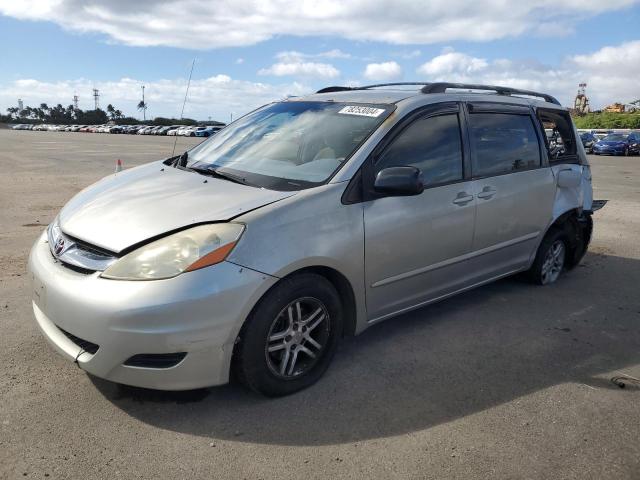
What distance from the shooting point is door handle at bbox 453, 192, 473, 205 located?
3945 millimetres

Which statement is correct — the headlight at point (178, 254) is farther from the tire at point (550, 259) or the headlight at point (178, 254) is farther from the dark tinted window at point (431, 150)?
the tire at point (550, 259)

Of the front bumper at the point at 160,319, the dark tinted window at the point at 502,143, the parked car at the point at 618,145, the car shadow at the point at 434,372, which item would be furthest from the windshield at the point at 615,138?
the front bumper at the point at 160,319

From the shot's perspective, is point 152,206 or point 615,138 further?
point 615,138

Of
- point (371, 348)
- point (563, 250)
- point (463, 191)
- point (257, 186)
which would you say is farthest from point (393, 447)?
point (563, 250)

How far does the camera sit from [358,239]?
10.7ft

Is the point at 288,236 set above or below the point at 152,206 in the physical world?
below

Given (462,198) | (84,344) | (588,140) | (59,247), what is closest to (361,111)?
(462,198)

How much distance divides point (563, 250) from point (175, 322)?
173 inches

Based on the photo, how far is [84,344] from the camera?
109 inches

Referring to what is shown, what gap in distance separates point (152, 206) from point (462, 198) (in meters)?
2.21

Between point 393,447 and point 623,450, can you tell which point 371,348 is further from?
point 623,450

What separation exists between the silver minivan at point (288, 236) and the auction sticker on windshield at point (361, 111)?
15mm

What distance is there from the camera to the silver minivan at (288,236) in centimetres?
268

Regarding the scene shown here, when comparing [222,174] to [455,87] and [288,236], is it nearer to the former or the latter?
[288,236]
